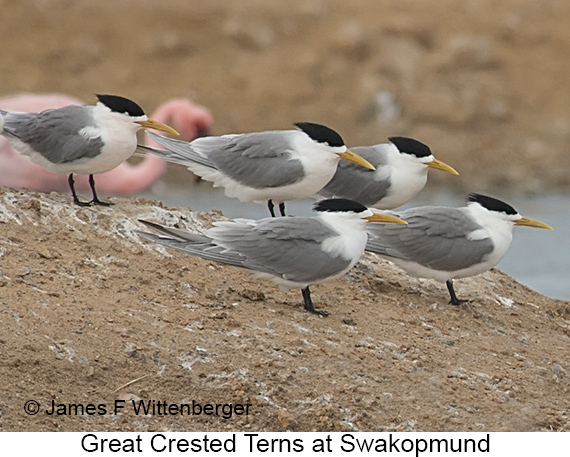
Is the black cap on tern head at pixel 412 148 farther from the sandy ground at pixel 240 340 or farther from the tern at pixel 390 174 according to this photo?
the sandy ground at pixel 240 340

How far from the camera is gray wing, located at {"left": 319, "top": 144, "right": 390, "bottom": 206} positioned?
9945mm

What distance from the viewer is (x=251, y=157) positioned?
939cm

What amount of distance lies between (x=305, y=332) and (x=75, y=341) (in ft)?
4.73

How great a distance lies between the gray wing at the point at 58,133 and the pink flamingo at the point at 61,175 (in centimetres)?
259

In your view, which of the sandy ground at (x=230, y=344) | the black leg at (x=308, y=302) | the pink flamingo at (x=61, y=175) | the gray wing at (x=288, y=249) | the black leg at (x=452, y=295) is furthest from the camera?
the pink flamingo at (x=61, y=175)

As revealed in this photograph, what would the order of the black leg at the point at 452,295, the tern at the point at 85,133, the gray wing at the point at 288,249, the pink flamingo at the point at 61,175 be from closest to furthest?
the gray wing at the point at 288,249 → the tern at the point at 85,133 → the black leg at the point at 452,295 → the pink flamingo at the point at 61,175

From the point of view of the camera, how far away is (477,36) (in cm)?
2458

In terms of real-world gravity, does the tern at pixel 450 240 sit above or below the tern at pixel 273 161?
below

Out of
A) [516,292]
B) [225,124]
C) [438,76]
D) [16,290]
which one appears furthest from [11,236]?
[438,76]

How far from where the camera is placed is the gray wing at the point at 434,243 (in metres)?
9.16

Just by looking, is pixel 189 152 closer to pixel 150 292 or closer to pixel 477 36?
pixel 150 292

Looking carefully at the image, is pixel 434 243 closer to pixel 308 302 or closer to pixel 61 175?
pixel 308 302

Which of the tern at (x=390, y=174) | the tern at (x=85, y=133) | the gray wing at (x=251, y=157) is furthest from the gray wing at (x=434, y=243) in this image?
the tern at (x=85, y=133)

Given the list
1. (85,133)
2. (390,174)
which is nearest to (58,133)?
(85,133)
